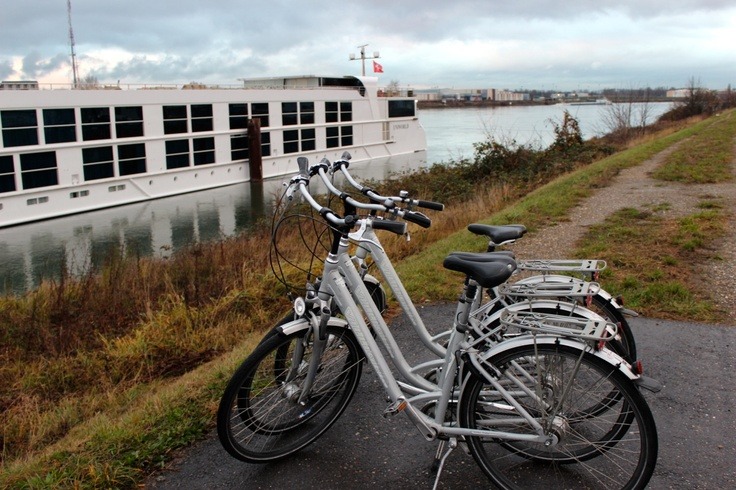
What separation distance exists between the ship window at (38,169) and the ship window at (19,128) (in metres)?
0.51

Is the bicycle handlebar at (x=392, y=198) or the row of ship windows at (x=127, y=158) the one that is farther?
the row of ship windows at (x=127, y=158)

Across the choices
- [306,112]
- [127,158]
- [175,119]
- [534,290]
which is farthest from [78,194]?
[534,290]

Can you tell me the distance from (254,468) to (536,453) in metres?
1.34

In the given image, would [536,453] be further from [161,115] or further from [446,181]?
[161,115]

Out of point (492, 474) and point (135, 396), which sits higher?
point (492, 474)

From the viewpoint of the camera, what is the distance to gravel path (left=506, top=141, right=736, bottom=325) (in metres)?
6.02

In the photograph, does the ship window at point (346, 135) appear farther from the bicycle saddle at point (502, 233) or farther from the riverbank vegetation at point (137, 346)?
the bicycle saddle at point (502, 233)

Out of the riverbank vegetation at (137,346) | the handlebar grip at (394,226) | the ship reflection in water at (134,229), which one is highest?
the handlebar grip at (394,226)

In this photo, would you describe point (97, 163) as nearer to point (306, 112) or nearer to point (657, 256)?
point (306, 112)

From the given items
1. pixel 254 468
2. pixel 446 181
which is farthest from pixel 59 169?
pixel 254 468

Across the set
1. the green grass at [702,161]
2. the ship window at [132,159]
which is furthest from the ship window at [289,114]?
the green grass at [702,161]

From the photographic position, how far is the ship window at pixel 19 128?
22656mm

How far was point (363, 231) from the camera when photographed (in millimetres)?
3113

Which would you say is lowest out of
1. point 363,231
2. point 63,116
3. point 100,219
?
point 100,219
